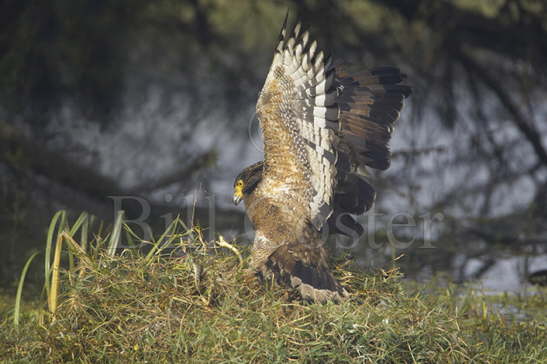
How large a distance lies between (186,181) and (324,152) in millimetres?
1214

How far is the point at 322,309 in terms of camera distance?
3.58ft

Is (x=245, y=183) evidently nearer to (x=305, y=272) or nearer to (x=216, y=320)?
(x=305, y=272)

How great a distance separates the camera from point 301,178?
1297 mm

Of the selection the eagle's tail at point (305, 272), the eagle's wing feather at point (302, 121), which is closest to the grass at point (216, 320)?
the eagle's tail at point (305, 272)

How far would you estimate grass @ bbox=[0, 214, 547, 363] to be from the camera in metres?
1.05

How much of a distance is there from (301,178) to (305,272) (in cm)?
19

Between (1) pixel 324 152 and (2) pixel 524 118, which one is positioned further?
(2) pixel 524 118

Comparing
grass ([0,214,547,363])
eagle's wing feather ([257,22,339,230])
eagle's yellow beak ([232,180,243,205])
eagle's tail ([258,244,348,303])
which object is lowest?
grass ([0,214,547,363])

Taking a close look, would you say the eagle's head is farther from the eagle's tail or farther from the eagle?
the eagle's tail

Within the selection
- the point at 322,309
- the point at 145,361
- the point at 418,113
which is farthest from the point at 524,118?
the point at 145,361

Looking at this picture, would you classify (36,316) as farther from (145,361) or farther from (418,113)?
(418,113)

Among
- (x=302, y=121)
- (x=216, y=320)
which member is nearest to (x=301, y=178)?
(x=302, y=121)

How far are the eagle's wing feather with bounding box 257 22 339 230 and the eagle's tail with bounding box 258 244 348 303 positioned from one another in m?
0.06

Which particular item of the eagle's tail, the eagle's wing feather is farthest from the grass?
the eagle's wing feather
